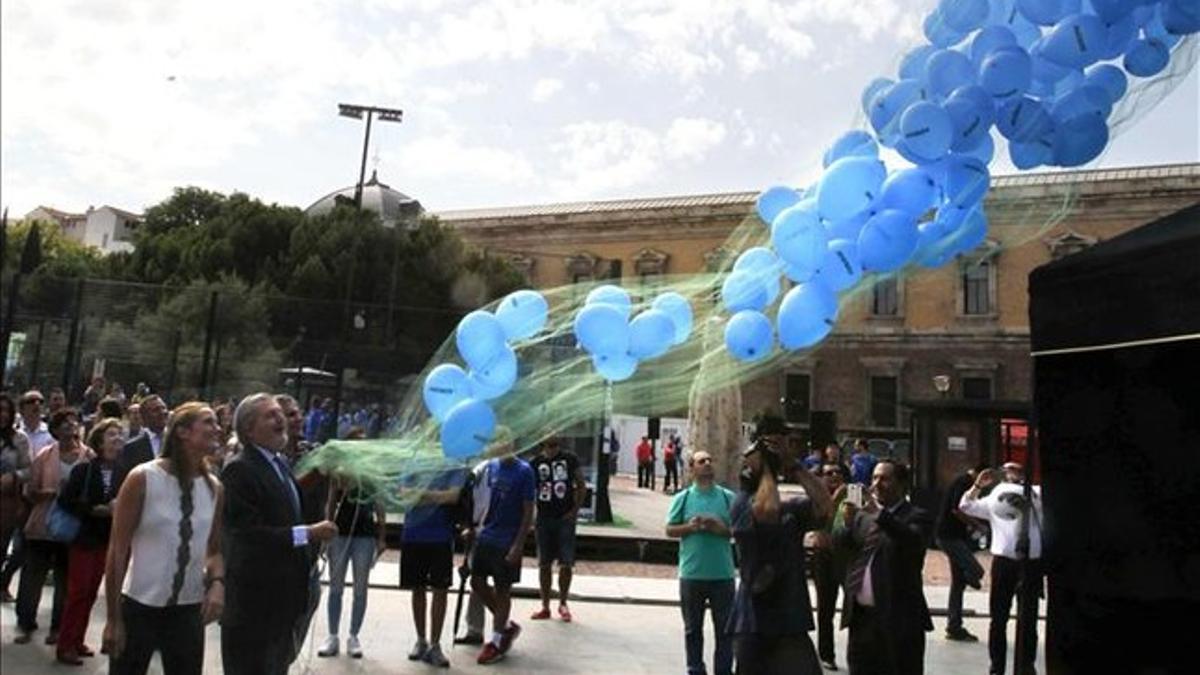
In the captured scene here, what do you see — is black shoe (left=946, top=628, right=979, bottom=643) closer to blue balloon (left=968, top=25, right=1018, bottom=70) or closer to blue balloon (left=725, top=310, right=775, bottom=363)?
blue balloon (left=725, top=310, right=775, bottom=363)

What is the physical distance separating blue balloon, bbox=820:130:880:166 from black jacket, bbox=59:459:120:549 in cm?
497

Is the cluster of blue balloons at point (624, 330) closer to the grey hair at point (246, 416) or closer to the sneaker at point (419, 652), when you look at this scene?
the grey hair at point (246, 416)

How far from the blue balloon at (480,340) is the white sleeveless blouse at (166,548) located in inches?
78.0

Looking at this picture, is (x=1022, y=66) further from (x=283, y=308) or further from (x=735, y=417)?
(x=283, y=308)

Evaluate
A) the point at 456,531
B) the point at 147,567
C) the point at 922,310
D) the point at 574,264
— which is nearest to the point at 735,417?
the point at 456,531

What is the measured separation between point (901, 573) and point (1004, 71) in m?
2.74

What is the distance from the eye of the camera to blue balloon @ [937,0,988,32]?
5.16 metres

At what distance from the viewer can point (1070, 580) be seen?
4617 millimetres

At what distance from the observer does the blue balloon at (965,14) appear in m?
5.16

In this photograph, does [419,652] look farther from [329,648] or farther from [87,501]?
[87,501]

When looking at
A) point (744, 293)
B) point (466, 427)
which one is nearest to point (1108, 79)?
point (744, 293)

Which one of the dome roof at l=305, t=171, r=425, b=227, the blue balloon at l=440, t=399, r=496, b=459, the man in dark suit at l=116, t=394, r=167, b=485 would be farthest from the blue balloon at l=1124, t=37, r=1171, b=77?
the dome roof at l=305, t=171, r=425, b=227

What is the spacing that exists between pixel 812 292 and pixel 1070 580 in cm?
197

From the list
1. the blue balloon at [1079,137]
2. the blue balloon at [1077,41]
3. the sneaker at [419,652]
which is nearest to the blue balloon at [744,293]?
the blue balloon at [1079,137]
